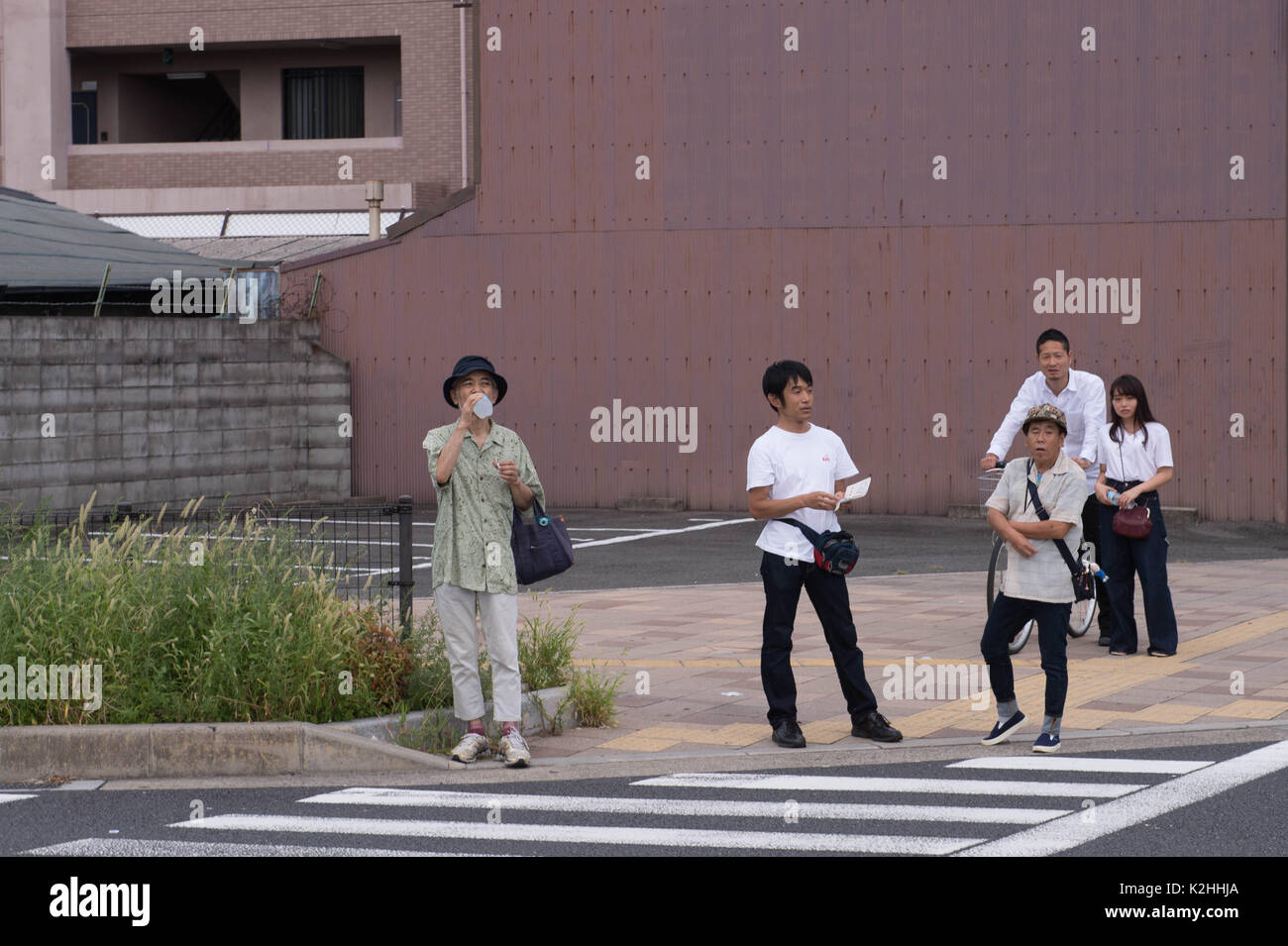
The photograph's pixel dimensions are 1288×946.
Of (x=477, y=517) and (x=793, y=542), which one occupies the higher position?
(x=477, y=517)

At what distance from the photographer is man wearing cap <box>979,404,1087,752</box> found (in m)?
8.34

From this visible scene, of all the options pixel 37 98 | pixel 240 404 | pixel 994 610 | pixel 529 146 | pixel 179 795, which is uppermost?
pixel 37 98

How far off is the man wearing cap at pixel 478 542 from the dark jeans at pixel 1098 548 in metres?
5.01

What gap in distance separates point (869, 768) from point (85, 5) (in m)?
31.0

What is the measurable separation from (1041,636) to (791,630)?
128 cm

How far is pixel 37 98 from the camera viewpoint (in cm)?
3378

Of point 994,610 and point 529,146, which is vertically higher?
point 529,146

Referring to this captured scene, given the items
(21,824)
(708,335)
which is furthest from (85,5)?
(21,824)

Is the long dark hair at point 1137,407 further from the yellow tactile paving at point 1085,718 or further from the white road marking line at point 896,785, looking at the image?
the white road marking line at point 896,785

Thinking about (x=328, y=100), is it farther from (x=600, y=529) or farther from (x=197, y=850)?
(x=197, y=850)

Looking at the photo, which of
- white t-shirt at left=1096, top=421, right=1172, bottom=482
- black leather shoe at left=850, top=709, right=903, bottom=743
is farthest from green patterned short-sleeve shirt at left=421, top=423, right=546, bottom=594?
white t-shirt at left=1096, top=421, right=1172, bottom=482

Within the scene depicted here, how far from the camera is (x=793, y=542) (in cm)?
830

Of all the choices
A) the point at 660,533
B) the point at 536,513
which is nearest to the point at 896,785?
the point at 536,513

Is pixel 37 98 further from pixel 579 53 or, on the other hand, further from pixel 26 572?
pixel 26 572
